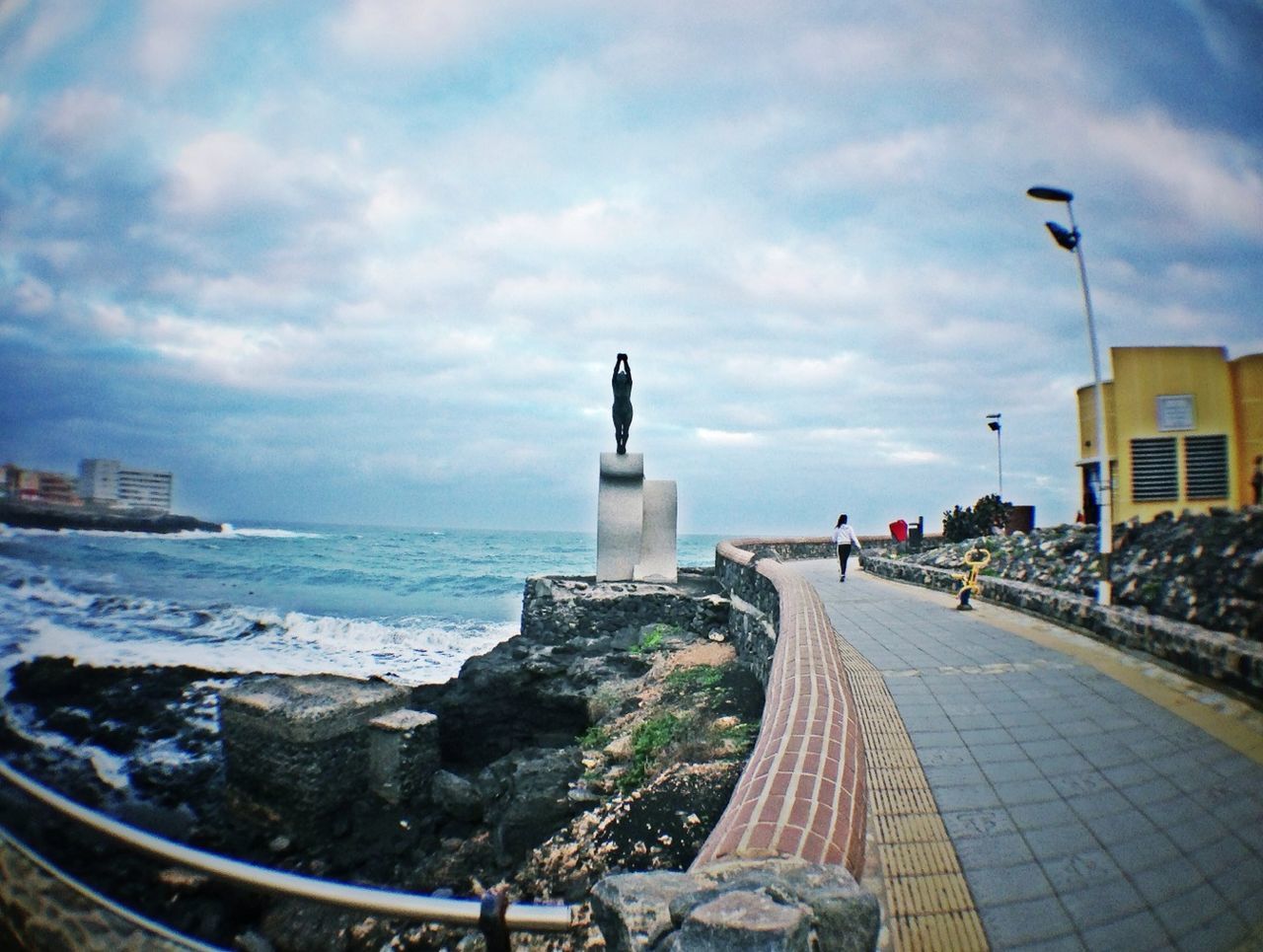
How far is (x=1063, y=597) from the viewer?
6492 mm

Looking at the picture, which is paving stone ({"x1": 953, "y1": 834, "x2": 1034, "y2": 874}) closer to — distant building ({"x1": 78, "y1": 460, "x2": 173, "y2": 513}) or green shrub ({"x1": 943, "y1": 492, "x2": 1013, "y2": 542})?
distant building ({"x1": 78, "y1": 460, "x2": 173, "y2": 513})

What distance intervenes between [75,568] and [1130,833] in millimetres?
27143

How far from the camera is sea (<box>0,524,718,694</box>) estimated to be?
970 centimetres

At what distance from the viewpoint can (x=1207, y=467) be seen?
3250 millimetres

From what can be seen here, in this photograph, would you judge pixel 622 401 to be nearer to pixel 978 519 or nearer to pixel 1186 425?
pixel 1186 425

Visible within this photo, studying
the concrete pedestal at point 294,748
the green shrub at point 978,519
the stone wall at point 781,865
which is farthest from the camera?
the green shrub at point 978,519

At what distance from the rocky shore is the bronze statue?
396 centimetres

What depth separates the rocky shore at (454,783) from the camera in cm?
378

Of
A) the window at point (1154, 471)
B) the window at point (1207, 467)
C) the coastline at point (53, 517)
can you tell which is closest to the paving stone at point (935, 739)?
the window at point (1207, 467)

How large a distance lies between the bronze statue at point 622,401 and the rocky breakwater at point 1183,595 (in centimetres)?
704

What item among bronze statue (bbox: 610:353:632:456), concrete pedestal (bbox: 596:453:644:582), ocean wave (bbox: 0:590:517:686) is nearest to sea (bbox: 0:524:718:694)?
ocean wave (bbox: 0:590:517:686)

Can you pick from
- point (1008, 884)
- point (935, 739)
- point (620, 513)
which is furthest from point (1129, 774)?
point (620, 513)

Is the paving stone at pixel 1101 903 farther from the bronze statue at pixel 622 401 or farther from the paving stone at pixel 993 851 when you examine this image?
the bronze statue at pixel 622 401

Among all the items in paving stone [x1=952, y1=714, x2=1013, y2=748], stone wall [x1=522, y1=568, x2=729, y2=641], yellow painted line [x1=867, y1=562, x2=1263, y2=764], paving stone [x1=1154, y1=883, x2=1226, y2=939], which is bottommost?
stone wall [x1=522, y1=568, x2=729, y2=641]
